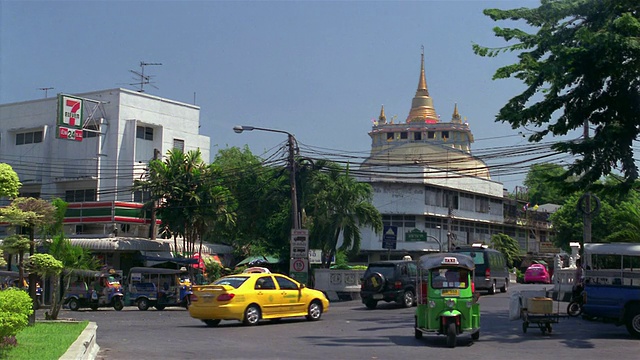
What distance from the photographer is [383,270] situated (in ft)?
101

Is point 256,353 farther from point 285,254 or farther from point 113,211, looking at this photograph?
point 285,254

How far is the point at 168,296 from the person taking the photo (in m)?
33.4

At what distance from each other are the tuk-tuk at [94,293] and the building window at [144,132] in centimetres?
1835

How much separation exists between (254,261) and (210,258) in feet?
9.20

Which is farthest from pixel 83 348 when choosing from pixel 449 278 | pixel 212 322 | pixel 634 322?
pixel 634 322

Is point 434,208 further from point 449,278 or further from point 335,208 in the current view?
point 449,278

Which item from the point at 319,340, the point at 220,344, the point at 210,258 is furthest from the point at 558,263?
the point at 210,258

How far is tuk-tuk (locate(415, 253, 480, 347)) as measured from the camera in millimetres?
16266

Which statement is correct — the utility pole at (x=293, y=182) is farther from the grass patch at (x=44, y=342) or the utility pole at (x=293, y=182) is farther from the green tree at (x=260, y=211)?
the grass patch at (x=44, y=342)

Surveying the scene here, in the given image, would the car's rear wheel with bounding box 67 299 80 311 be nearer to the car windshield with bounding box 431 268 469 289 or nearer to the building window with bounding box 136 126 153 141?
the building window with bounding box 136 126 153 141

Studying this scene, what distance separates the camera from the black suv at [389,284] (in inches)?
1184

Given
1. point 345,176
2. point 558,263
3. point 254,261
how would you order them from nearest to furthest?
point 558,263 → point 345,176 → point 254,261

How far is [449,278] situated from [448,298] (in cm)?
50

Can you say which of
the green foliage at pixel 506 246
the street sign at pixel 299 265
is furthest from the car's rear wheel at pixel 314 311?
the green foliage at pixel 506 246
